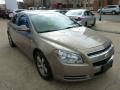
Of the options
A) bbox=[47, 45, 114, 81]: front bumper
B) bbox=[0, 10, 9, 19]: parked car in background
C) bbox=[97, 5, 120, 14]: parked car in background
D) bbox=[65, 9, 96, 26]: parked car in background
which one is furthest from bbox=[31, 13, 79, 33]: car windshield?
bbox=[97, 5, 120, 14]: parked car in background

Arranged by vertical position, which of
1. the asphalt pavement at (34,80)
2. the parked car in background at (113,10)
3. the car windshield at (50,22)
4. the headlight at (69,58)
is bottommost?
the asphalt pavement at (34,80)

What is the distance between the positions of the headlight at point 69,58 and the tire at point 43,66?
0.46 metres

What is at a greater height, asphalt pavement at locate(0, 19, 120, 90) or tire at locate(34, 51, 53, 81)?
tire at locate(34, 51, 53, 81)

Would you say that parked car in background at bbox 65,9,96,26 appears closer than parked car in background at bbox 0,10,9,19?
Yes

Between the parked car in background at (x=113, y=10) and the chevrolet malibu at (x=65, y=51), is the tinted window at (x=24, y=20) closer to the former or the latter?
the chevrolet malibu at (x=65, y=51)

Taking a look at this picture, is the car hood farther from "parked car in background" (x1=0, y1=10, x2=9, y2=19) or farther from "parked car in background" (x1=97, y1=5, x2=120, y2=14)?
"parked car in background" (x1=97, y1=5, x2=120, y2=14)

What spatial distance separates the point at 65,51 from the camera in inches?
125

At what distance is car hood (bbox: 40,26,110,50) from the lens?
3317 millimetres

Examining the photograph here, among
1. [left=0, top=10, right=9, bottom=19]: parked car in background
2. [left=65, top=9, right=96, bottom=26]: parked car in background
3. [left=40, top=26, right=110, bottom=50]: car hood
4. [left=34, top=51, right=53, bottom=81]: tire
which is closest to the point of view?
[left=40, top=26, right=110, bottom=50]: car hood

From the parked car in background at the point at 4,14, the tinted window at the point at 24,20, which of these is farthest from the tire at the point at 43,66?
the parked car in background at the point at 4,14

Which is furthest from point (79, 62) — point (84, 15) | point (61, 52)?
point (84, 15)

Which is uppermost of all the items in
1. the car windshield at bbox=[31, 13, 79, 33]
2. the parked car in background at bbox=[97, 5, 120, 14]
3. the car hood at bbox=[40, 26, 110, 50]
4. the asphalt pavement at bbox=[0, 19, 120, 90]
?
the parked car in background at bbox=[97, 5, 120, 14]

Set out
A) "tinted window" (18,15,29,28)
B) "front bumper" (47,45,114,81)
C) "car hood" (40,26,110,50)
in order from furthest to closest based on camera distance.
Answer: "tinted window" (18,15,29,28) → "car hood" (40,26,110,50) → "front bumper" (47,45,114,81)

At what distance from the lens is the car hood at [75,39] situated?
3317mm
